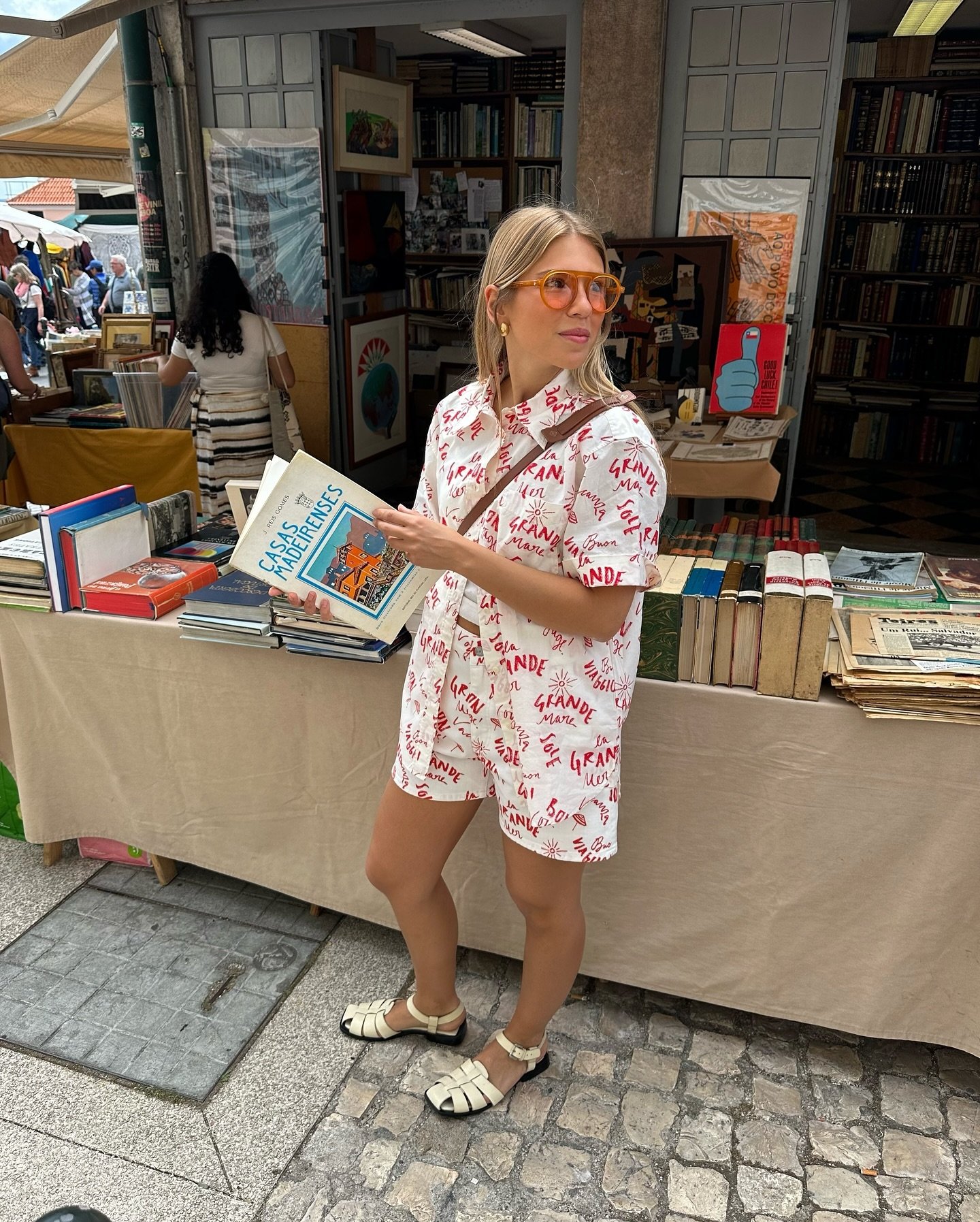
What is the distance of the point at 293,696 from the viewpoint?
240cm

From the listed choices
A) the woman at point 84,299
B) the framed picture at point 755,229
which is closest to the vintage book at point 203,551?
the framed picture at point 755,229

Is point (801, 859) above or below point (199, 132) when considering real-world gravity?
below

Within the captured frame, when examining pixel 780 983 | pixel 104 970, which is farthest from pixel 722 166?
pixel 104 970

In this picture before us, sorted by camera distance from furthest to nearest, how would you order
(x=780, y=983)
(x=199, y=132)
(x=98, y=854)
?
(x=199, y=132) → (x=98, y=854) → (x=780, y=983)

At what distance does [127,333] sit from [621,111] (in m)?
3.17

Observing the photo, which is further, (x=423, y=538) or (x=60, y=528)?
(x=60, y=528)

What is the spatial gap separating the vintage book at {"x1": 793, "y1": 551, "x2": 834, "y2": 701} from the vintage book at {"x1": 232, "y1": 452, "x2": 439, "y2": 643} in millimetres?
747

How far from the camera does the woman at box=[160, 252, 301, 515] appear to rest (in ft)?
14.6

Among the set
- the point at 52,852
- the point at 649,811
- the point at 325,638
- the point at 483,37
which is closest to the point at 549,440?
the point at 325,638

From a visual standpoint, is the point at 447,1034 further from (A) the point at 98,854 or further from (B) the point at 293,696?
(A) the point at 98,854

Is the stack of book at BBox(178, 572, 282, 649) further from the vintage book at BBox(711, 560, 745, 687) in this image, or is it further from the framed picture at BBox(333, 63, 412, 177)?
the framed picture at BBox(333, 63, 412, 177)

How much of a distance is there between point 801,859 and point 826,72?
373 centimetres

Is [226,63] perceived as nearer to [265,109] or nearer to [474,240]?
[265,109]

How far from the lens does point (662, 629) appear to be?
81.5 inches
